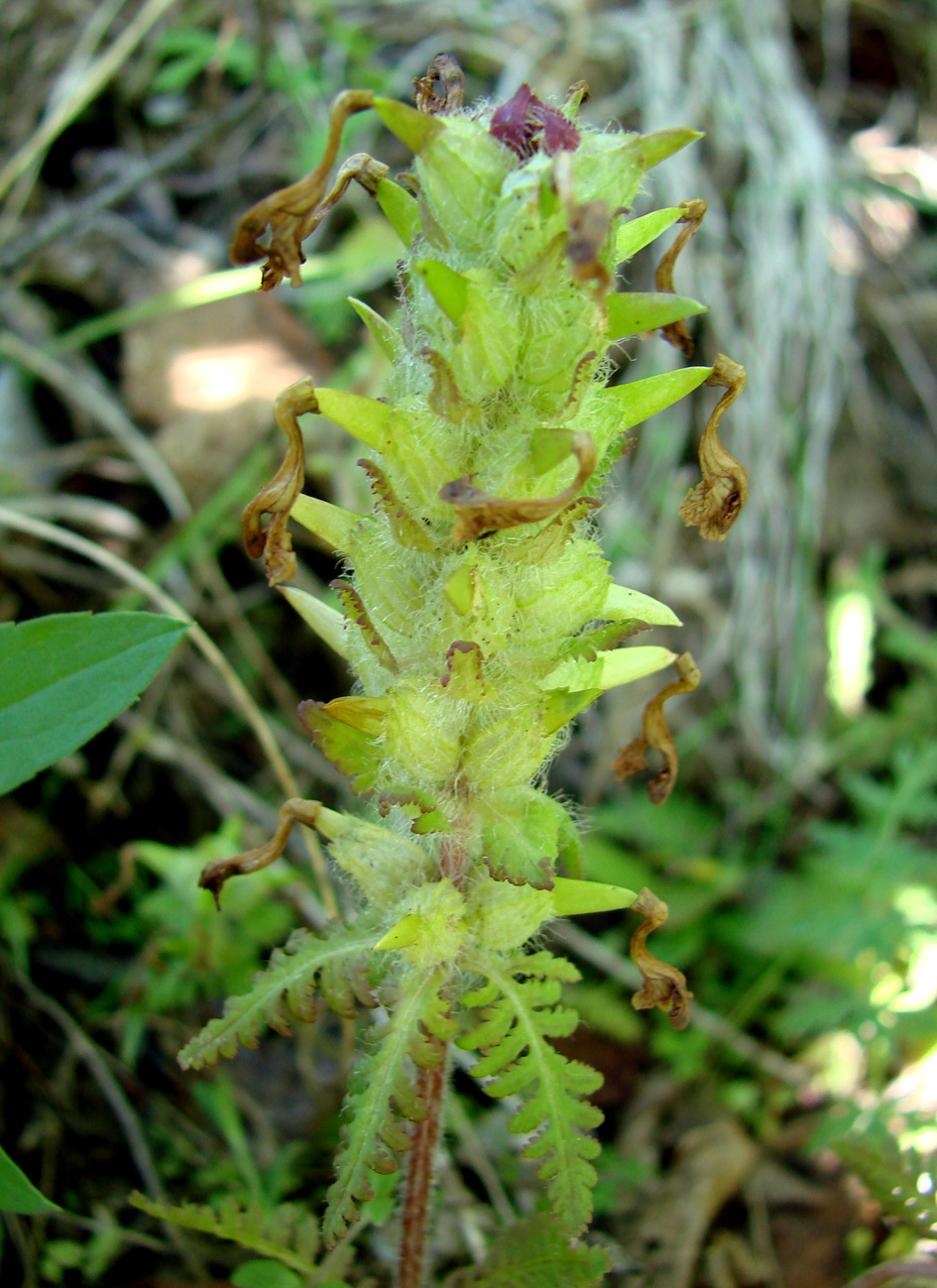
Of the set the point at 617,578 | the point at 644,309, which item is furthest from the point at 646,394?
the point at 617,578

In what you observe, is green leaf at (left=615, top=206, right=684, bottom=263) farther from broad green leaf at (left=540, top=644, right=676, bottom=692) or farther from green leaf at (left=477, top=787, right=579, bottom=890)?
green leaf at (left=477, top=787, right=579, bottom=890)

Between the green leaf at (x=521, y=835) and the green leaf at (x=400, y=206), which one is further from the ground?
the green leaf at (x=400, y=206)

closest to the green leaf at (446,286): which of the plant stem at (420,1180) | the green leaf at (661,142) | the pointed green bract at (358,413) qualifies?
the pointed green bract at (358,413)

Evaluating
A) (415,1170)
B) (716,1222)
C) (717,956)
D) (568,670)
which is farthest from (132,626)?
(717,956)

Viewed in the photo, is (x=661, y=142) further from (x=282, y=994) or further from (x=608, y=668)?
(x=282, y=994)

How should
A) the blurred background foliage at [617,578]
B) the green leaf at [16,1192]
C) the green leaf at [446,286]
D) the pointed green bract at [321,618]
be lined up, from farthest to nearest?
the blurred background foliage at [617,578] → the pointed green bract at [321,618] → the green leaf at [16,1192] → the green leaf at [446,286]

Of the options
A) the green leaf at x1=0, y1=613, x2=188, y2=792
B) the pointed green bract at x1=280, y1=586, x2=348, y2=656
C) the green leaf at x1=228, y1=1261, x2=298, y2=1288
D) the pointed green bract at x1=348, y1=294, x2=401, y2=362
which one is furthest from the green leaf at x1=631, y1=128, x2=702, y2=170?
the green leaf at x1=228, y1=1261, x2=298, y2=1288

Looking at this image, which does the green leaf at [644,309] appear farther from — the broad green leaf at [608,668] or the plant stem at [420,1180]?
the plant stem at [420,1180]
